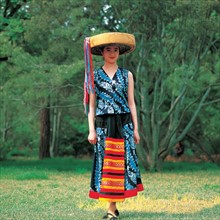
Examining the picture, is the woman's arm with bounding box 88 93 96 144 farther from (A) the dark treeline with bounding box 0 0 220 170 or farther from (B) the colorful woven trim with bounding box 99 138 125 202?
(A) the dark treeline with bounding box 0 0 220 170

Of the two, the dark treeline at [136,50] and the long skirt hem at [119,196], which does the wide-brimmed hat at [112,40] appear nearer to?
the long skirt hem at [119,196]

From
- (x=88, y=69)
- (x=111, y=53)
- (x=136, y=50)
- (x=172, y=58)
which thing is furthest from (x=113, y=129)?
(x=172, y=58)

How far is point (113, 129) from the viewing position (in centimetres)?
604

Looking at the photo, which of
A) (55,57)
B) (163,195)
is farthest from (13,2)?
(163,195)

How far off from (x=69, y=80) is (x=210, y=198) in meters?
7.17

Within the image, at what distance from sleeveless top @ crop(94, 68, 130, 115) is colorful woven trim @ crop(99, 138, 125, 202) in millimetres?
317

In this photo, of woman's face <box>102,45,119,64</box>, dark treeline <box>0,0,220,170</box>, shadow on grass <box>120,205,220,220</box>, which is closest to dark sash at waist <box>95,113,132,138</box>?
woman's face <box>102,45,119,64</box>

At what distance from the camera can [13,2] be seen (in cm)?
1580

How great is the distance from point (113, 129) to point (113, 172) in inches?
17.0

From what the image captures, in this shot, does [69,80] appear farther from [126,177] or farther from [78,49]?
[126,177]

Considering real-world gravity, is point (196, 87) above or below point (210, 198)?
above

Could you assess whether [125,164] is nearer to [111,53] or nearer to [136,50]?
[111,53]

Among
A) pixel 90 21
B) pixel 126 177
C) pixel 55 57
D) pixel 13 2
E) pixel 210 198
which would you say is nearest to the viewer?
pixel 126 177

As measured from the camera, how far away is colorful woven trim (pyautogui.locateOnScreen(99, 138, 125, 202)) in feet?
19.5
